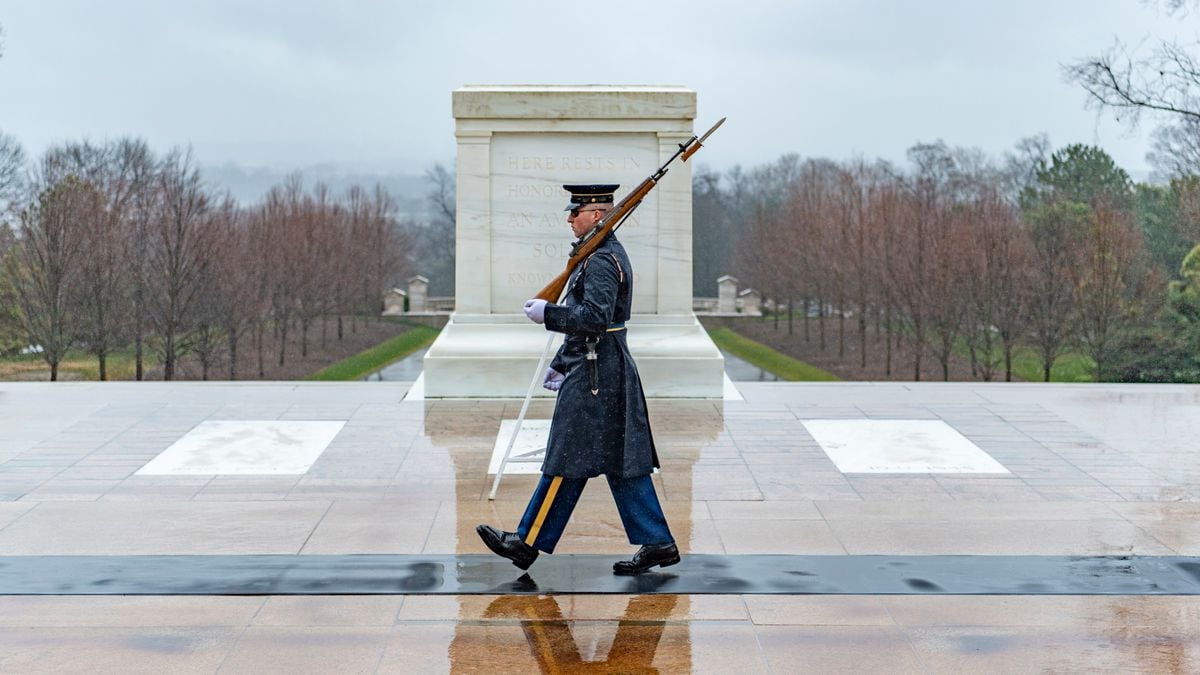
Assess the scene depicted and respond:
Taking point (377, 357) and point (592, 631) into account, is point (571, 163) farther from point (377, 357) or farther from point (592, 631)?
point (377, 357)

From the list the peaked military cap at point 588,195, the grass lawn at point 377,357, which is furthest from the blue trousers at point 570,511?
the grass lawn at point 377,357

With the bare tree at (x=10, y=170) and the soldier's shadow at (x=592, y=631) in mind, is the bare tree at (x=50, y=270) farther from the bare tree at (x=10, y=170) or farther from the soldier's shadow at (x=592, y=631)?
the soldier's shadow at (x=592, y=631)

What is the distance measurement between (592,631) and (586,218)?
1669 mm

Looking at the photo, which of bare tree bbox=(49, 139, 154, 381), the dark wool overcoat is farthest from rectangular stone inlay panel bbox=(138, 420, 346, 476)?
bare tree bbox=(49, 139, 154, 381)

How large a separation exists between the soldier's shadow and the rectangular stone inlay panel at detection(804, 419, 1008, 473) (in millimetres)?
2995

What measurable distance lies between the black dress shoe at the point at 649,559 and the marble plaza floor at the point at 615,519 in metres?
0.15

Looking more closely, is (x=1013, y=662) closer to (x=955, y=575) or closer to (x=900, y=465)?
(x=955, y=575)

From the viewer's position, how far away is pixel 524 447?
327 inches

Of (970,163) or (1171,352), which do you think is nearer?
(1171,352)

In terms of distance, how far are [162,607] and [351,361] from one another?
35.5 m

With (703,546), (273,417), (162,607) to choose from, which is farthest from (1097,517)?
(273,417)

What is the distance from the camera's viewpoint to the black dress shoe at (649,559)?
18.0ft

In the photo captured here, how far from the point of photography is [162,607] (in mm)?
5145

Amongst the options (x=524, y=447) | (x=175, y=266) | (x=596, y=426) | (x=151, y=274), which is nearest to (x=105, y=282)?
(x=151, y=274)
